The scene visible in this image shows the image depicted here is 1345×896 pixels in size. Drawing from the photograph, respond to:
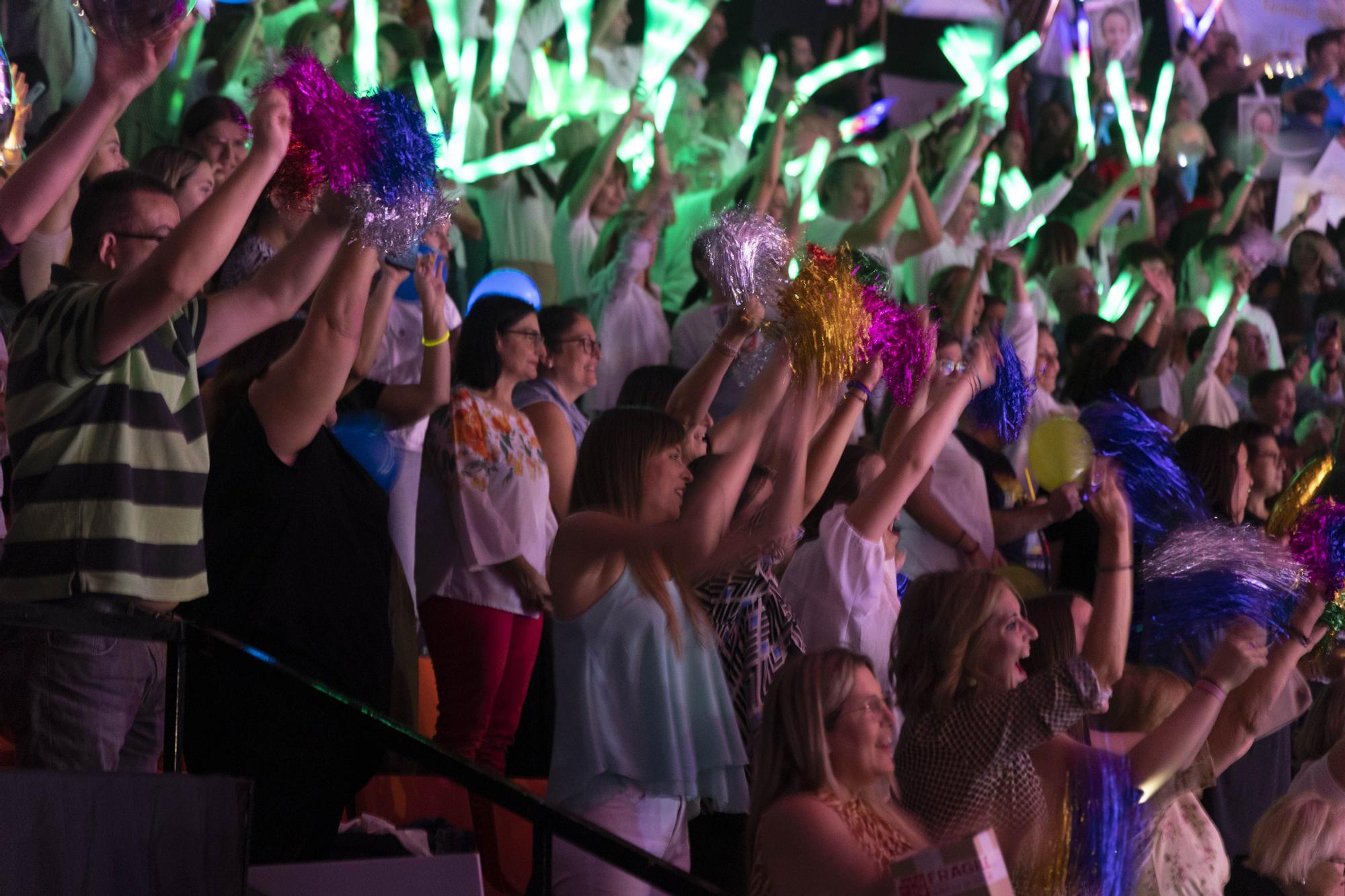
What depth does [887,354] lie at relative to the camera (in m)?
3.23

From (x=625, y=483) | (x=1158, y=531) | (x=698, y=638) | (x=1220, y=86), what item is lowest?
(x=1220, y=86)

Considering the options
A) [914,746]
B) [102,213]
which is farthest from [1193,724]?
[102,213]

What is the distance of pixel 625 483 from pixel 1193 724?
3.81ft

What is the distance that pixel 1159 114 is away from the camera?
9164mm

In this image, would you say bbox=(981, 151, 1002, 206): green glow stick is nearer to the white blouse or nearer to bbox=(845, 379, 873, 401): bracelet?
the white blouse

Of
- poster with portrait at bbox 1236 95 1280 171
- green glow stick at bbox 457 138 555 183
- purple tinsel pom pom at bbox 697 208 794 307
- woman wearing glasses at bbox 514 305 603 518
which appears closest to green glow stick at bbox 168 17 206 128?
green glow stick at bbox 457 138 555 183

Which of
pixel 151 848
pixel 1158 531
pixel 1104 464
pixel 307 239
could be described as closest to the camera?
pixel 151 848

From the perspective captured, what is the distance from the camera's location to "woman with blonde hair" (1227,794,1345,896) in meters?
3.48

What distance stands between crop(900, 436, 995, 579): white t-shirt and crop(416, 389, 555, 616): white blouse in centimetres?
114

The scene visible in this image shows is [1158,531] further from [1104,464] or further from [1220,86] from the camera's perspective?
[1220,86]

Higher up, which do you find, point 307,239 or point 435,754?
point 307,239

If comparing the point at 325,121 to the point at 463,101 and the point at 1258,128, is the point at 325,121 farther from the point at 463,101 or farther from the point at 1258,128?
the point at 1258,128

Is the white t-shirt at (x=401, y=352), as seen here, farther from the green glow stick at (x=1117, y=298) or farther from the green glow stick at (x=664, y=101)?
the green glow stick at (x=1117, y=298)

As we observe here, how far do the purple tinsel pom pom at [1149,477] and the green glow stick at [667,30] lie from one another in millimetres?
3392
